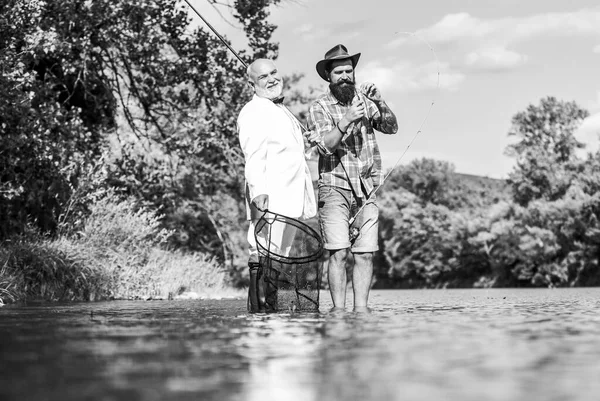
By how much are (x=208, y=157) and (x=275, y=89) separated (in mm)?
10529

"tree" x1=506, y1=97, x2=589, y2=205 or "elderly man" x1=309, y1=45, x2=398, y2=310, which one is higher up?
"tree" x1=506, y1=97, x2=589, y2=205

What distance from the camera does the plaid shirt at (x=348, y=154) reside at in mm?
8414

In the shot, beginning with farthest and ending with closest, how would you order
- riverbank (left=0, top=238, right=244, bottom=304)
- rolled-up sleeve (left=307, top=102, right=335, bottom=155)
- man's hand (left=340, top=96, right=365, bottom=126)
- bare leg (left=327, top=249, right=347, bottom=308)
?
riverbank (left=0, top=238, right=244, bottom=304), bare leg (left=327, top=249, right=347, bottom=308), rolled-up sleeve (left=307, top=102, right=335, bottom=155), man's hand (left=340, top=96, right=365, bottom=126)

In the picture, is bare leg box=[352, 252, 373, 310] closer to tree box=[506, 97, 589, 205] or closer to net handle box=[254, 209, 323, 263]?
net handle box=[254, 209, 323, 263]

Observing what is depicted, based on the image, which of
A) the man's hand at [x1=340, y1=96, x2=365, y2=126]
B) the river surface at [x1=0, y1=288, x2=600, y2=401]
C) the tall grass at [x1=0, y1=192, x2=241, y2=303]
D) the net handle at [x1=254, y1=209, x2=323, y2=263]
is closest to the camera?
the river surface at [x1=0, y1=288, x2=600, y2=401]

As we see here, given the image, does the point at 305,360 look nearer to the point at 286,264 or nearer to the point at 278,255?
the point at 278,255

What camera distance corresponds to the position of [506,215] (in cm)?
5169

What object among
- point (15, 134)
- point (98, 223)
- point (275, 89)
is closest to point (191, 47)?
point (98, 223)

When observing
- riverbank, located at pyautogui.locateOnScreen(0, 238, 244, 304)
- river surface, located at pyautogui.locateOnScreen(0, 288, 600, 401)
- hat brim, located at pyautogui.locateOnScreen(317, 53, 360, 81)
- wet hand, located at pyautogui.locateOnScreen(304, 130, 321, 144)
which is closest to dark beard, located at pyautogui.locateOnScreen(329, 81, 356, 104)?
hat brim, located at pyautogui.locateOnScreen(317, 53, 360, 81)

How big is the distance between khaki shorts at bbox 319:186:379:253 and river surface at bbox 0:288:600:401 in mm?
1912

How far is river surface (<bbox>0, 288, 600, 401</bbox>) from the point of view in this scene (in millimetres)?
3113

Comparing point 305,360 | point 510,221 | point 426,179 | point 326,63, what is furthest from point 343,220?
point 426,179

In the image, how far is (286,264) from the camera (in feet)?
27.3

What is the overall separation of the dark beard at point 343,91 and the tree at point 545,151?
→ 42.7m
